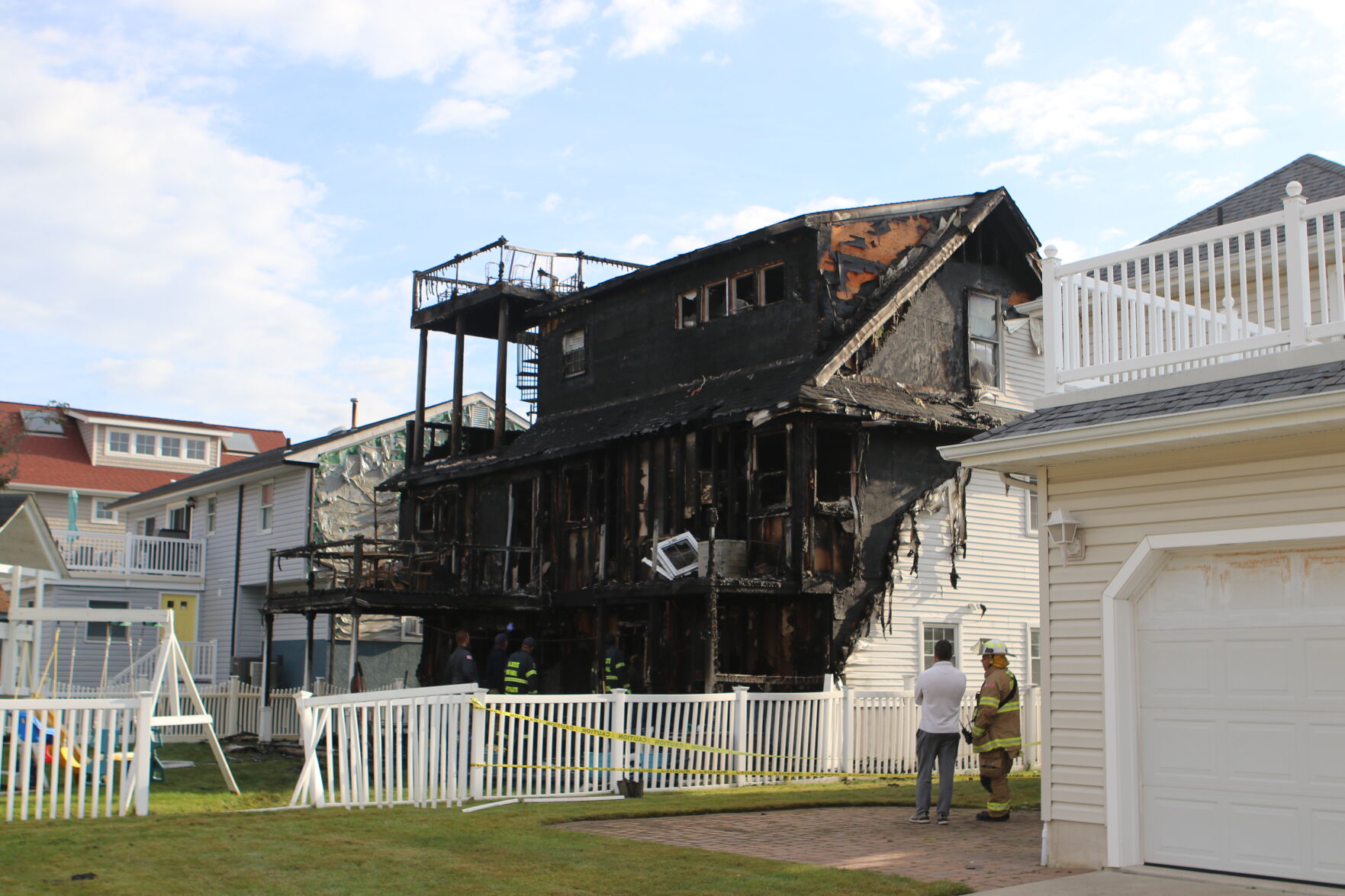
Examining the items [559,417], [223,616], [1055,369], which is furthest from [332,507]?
[1055,369]

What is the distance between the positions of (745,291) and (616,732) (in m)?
9.76

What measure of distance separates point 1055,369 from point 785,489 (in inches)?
378

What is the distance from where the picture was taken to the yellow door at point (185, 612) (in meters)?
36.3

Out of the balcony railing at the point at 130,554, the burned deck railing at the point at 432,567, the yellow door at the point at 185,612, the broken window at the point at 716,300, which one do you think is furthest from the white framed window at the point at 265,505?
the broken window at the point at 716,300

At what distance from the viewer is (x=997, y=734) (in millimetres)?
11820

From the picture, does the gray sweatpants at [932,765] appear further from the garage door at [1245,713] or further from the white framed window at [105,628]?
the white framed window at [105,628]

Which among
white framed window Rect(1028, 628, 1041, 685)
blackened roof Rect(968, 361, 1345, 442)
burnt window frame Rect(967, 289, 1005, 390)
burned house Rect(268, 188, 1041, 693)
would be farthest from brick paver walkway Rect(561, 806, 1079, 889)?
burnt window frame Rect(967, 289, 1005, 390)

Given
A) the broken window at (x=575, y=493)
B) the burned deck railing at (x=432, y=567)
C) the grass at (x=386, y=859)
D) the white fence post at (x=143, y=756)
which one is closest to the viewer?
the grass at (x=386, y=859)

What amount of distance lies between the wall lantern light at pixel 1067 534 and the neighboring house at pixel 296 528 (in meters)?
24.2

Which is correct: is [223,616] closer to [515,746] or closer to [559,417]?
[559,417]

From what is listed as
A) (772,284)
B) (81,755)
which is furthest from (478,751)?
(772,284)

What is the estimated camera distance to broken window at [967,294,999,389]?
2178 centimetres

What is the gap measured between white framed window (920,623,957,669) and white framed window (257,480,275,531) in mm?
20063

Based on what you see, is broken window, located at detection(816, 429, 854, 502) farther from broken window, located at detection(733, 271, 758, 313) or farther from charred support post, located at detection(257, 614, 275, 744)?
charred support post, located at detection(257, 614, 275, 744)
